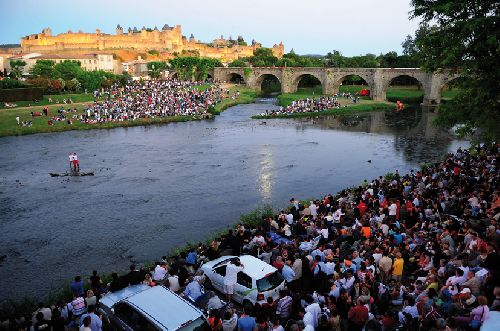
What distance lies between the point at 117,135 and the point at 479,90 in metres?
38.0

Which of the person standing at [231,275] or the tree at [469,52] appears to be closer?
the person standing at [231,275]

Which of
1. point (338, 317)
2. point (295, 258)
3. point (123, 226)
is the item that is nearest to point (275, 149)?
point (123, 226)

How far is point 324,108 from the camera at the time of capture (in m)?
63.2

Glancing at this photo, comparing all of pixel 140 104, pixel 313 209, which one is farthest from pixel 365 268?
pixel 140 104

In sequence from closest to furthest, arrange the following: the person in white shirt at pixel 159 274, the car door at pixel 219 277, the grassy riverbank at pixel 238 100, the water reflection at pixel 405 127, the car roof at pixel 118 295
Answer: the car roof at pixel 118 295, the person in white shirt at pixel 159 274, the car door at pixel 219 277, the water reflection at pixel 405 127, the grassy riverbank at pixel 238 100

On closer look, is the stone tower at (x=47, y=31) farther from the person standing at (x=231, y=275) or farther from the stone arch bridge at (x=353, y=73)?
the person standing at (x=231, y=275)

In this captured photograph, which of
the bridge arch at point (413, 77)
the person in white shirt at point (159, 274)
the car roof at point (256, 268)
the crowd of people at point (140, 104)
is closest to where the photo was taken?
the car roof at point (256, 268)

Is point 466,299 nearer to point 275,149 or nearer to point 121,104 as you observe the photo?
point 275,149

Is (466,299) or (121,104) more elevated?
Answer: (121,104)

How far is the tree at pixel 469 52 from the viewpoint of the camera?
52.2ft

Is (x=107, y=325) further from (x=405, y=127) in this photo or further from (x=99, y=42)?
(x=99, y=42)

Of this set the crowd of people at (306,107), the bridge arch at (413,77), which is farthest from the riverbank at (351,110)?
the bridge arch at (413,77)

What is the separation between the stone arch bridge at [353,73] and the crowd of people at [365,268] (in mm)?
47215

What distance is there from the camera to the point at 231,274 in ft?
39.1
